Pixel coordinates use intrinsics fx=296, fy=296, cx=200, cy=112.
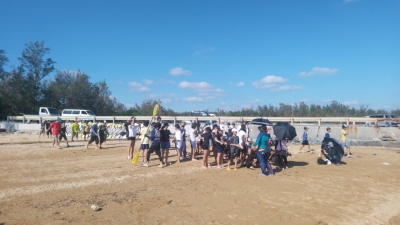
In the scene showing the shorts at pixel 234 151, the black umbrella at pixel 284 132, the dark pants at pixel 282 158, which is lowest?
the dark pants at pixel 282 158

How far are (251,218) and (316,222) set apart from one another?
140 cm

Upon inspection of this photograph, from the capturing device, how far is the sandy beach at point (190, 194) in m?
6.45

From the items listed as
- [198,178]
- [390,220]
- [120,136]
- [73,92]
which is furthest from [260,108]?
[390,220]

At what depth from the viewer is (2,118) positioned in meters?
37.8

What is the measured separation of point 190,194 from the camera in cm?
823

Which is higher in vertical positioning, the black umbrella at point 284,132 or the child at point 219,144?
the black umbrella at point 284,132

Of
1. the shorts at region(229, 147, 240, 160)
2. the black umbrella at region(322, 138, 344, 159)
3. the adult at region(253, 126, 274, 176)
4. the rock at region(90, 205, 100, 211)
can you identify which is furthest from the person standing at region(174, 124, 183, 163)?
the rock at region(90, 205, 100, 211)

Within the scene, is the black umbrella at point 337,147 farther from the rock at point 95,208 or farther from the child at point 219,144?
the rock at point 95,208

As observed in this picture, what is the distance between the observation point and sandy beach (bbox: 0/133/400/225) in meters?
6.45

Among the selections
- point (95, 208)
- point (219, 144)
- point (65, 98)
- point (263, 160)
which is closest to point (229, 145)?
point (219, 144)

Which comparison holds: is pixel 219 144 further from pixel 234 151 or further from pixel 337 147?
pixel 337 147

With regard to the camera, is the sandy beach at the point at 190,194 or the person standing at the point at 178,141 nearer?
the sandy beach at the point at 190,194

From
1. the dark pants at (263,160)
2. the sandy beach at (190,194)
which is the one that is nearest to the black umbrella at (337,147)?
the sandy beach at (190,194)

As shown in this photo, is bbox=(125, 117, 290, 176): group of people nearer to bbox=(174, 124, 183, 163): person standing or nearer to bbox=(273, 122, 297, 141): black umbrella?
bbox=(174, 124, 183, 163): person standing
